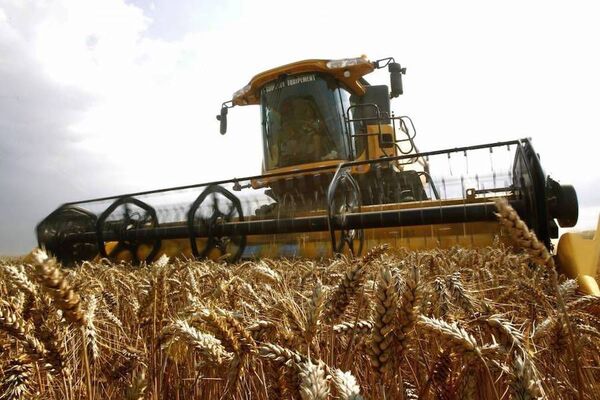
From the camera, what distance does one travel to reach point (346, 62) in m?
7.25

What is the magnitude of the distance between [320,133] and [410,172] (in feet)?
5.71

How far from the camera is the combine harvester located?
14.7 feet

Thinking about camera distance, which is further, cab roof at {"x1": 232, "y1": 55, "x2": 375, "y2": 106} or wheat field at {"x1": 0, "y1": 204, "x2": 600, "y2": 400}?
cab roof at {"x1": 232, "y1": 55, "x2": 375, "y2": 106}

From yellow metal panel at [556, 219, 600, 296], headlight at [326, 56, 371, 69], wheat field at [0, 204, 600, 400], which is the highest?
headlight at [326, 56, 371, 69]

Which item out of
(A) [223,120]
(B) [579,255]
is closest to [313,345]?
(B) [579,255]

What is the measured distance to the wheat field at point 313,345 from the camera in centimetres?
71

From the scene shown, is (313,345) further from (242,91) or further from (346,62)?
(242,91)

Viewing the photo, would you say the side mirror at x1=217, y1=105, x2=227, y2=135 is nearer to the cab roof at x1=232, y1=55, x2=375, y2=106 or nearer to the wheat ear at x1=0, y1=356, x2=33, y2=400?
the cab roof at x1=232, y1=55, x2=375, y2=106

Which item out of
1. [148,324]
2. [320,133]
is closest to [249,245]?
[320,133]

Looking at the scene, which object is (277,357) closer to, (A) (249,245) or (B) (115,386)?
(B) (115,386)

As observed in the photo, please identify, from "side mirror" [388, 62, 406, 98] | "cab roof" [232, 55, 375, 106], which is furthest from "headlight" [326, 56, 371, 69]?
"side mirror" [388, 62, 406, 98]

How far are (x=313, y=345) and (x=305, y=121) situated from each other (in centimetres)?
669

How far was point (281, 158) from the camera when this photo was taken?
7516mm

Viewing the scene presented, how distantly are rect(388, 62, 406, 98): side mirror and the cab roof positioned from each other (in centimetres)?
62
